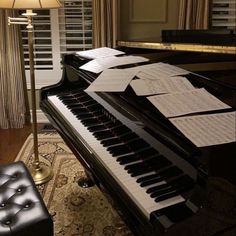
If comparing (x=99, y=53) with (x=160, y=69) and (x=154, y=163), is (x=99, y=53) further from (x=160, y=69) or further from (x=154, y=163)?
(x=154, y=163)

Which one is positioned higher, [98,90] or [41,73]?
[98,90]

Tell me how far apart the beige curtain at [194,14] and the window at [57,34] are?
0.94 metres

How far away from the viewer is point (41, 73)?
376 cm

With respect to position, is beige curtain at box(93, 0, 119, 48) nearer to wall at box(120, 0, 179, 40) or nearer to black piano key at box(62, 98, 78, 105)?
wall at box(120, 0, 179, 40)

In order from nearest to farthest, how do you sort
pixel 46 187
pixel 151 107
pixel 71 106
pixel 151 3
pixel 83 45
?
pixel 151 107 → pixel 71 106 → pixel 46 187 → pixel 151 3 → pixel 83 45

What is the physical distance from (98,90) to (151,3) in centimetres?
218

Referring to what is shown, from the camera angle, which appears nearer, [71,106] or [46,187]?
[71,106]

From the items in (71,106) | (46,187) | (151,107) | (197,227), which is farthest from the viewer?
(46,187)

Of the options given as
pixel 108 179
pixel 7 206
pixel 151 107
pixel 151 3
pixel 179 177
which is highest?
pixel 151 3

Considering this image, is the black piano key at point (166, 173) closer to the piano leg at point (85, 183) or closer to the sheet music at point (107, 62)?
the sheet music at point (107, 62)

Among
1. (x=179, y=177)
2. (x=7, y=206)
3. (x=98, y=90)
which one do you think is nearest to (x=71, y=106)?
(x=98, y=90)

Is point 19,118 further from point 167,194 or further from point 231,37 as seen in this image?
point 167,194

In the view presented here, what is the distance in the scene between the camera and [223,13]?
354 centimetres

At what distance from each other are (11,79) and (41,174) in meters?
1.29
